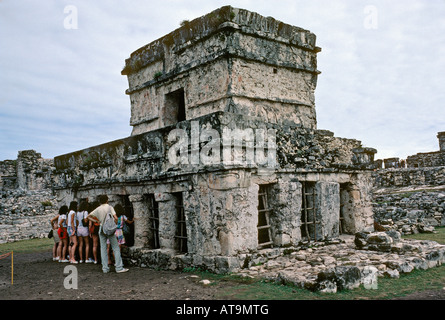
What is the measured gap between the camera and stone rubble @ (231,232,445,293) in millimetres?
5031

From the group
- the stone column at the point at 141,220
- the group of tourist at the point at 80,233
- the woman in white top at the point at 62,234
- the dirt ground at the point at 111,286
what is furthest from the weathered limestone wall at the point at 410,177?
the woman in white top at the point at 62,234

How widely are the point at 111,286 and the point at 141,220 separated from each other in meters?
2.28

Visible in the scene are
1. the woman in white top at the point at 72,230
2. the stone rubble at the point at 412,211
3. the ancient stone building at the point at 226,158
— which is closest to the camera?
the ancient stone building at the point at 226,158

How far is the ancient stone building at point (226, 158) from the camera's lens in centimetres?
645

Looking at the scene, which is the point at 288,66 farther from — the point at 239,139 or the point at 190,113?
the point at 239,139

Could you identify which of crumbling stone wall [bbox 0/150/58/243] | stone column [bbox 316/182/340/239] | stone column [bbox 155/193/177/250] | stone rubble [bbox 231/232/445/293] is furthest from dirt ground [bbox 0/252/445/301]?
crumbling stone wall [bbox 0/150/58/243]

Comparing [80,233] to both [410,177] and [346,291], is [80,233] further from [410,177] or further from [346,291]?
[410,177]

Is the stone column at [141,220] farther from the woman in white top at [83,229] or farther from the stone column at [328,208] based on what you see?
the stone column at [328,208]

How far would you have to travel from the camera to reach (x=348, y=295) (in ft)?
15.5

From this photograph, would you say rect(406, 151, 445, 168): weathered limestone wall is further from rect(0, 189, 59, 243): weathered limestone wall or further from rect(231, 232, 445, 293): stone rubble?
rect(0, 189, 59, 243): weathered limestone wall

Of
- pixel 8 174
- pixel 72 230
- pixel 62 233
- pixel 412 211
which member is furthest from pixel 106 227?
pixel 8 174

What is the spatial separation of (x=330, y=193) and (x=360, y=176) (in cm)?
149

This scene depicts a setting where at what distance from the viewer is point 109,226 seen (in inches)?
279

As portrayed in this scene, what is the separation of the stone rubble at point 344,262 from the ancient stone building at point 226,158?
313mm
